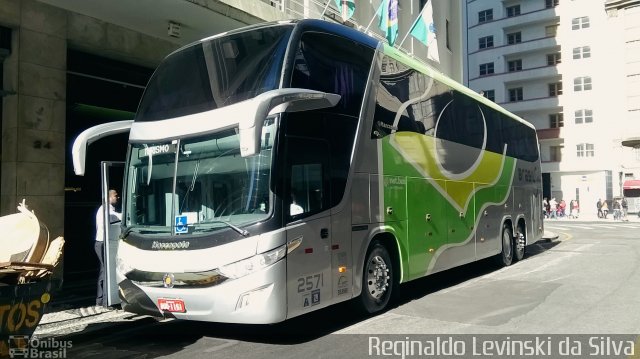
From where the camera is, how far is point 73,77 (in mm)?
10977

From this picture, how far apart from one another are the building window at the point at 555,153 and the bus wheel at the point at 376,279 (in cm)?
5266

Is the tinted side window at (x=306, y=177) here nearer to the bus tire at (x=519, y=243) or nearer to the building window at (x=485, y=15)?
the bus tire at (x=519, y=243)

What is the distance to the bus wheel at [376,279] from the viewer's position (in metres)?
7.49

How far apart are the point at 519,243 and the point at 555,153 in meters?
45.5

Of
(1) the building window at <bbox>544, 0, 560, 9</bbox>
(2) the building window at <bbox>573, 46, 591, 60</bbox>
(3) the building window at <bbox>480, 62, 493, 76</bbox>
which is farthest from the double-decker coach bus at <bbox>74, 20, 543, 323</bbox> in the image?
(3) the building window at <bbox>480, 62, 493, 76</bbox>

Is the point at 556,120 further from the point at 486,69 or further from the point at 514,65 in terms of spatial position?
the point at 486,69

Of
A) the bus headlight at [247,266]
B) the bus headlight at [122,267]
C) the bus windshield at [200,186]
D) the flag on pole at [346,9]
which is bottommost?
the bus headlight at [122,267]

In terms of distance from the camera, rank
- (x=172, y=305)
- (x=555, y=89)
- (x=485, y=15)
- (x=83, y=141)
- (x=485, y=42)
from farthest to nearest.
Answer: (x=485, y=15)
(x=485, y=42)
(x=555, y=89)
(x=83, y=141)
(x=172, y=305)

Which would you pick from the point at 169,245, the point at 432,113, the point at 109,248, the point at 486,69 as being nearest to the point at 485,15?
the point at 486,69

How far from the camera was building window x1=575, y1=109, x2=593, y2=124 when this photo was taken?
52781 millimetres

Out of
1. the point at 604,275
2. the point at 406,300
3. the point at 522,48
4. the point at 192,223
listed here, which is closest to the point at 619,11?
the point at 522,48

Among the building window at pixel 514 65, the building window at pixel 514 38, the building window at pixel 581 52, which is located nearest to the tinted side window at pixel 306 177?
the building window at pixel 581 52

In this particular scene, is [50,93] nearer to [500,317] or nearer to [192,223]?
[192,223]

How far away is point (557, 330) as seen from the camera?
6602 mm
